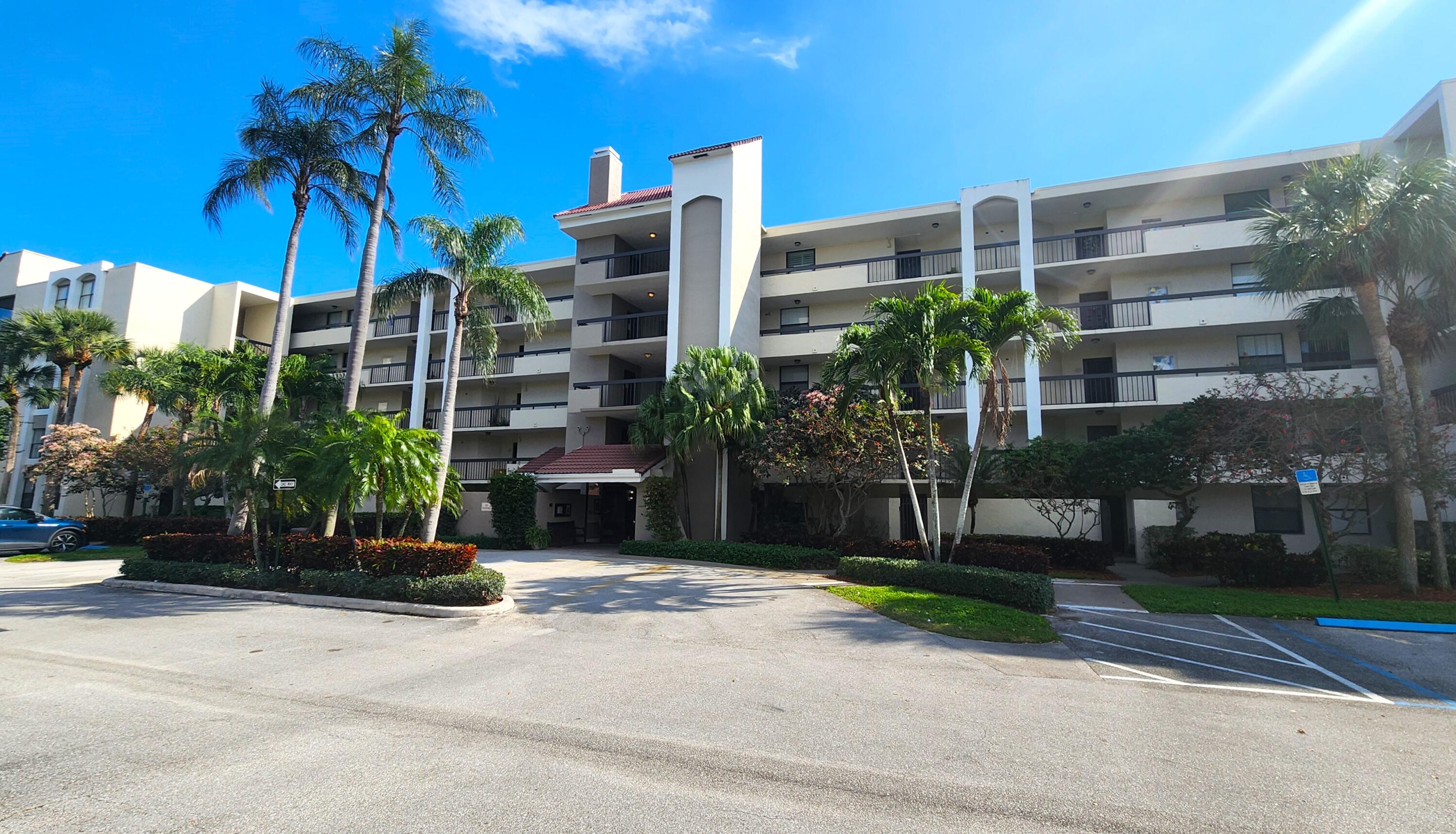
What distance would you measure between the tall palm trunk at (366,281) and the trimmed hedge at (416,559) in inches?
214

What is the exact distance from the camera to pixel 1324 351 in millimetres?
21984

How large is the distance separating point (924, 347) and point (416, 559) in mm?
11055

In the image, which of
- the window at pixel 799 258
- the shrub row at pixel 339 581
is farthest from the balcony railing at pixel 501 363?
the shrub row at pixel 339 581

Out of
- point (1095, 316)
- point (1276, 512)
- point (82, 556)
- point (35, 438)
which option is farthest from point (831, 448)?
point (35, 438)

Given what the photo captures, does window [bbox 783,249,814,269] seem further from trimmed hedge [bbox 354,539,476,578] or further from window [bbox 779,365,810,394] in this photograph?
trimmed hedge [bbox 354,539,476,578]

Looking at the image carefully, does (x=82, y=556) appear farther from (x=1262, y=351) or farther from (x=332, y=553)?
(x=1262, y=351)

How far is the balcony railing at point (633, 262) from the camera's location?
27609 millimetres

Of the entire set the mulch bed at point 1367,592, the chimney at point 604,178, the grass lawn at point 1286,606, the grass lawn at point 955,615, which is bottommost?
the grass lawn at point 955,615

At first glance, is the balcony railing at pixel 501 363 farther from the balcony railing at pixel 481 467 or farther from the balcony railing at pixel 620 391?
the balcony railing at pixel 481 467

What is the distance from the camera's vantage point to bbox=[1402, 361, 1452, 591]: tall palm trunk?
44.2 feet

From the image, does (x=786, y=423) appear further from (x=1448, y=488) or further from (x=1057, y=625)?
(x=1448, y=488)

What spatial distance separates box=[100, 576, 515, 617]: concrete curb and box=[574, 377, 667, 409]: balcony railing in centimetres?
1417

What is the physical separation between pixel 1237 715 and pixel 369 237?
20.2 m

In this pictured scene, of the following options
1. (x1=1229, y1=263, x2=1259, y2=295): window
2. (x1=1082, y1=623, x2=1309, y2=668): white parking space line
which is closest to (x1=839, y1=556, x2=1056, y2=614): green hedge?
(x1=1082, y1=623, x2=1309, y2=668): white parking space line
